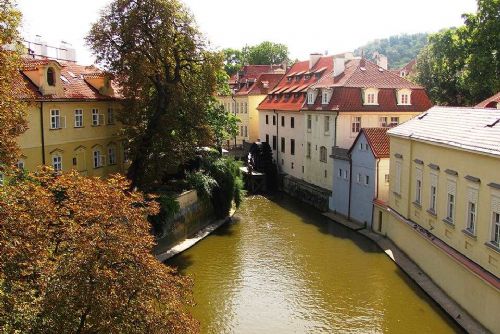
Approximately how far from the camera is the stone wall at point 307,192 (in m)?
31.9

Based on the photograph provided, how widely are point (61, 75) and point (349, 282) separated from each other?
651 inches

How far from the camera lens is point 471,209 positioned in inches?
629

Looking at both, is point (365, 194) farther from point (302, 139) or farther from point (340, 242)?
point (302, 139)

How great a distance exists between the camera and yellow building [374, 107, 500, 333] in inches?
573

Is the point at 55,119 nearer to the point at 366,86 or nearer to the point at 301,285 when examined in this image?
the point at 301,285

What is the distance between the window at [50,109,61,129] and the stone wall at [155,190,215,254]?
638 centimetres

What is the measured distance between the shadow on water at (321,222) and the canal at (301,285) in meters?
0.05

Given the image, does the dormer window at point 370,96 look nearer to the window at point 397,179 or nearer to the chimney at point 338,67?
the chimney at point 338,67

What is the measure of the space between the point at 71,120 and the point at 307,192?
16114mm

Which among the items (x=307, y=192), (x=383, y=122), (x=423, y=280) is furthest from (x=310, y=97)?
(x=423, y=280)

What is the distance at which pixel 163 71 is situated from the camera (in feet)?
82.6

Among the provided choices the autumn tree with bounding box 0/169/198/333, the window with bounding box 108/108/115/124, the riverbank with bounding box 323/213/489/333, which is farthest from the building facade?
the autumn tree with bounding box 0/169/198/333

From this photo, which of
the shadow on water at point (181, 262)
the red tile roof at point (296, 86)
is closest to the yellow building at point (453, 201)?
the shadow on water at point (181, 262)

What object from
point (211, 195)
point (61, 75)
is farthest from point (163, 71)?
point (211, 195)
